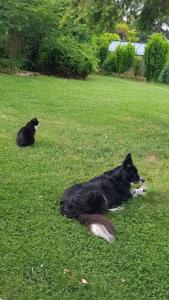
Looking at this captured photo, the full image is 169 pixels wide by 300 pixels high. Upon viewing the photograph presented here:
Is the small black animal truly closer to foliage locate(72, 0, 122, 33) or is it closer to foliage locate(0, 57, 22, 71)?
foliage locate(72, 0, 122, 33)

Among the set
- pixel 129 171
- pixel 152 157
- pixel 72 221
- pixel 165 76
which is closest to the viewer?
pixel 72 221

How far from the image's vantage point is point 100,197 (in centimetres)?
515

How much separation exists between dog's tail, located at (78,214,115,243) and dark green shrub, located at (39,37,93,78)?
550 inches

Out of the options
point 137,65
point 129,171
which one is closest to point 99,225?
point 129,171

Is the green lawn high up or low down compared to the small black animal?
down

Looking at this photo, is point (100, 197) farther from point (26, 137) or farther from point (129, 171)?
point (26, 137)

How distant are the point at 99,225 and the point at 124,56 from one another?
20.9 metres

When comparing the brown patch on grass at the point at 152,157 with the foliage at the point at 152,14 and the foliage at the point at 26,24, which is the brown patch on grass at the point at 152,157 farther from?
the foliage at the point at 26,24

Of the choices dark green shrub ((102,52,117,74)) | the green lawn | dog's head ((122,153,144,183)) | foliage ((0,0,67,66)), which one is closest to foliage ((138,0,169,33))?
the green lawn

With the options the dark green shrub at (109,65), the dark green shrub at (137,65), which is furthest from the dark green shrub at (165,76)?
the dark green shrub at (109,65)

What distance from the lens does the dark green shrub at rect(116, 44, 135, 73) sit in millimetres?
24641

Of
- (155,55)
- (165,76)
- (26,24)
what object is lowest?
(165,76)

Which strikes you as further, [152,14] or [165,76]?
[165,76]

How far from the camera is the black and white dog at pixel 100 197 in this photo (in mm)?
4797
